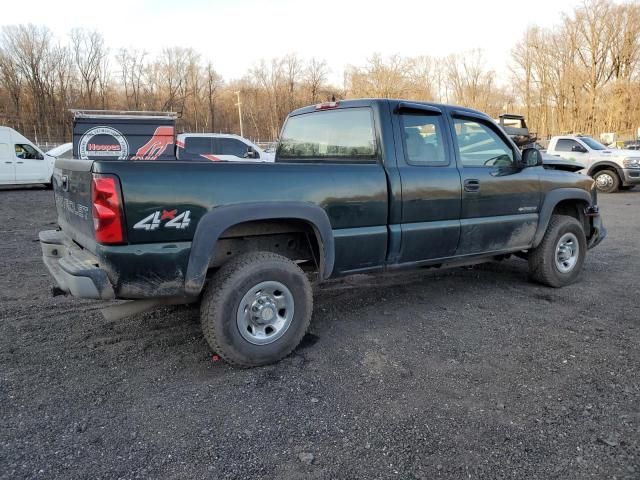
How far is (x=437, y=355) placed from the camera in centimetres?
350

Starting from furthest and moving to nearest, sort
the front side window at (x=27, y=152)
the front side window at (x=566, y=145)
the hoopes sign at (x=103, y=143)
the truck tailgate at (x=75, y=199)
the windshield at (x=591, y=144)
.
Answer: the front side window at (x=566, y=145)
the windshield at (x=591, y=144)
the front side window at (x=27, y=152)
the hoopes sign at (x=103, y=143)
the truck tailgate at (x=75, y=199)

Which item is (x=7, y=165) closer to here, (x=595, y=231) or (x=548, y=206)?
(x=548, y=206)

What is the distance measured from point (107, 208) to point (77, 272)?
17.3 inches

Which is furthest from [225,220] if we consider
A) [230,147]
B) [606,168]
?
[606,168]

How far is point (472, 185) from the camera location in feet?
13.9

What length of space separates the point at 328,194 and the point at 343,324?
1271 millimetres

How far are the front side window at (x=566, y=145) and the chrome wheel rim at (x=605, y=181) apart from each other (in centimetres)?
129

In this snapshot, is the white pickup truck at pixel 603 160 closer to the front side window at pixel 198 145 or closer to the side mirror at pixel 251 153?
the side mirror at pixel 251 153

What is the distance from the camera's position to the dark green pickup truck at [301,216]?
2852mm

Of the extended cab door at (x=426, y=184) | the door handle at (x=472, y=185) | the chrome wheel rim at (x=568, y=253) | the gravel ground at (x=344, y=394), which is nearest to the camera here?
the gravel ground at (x=344, y=394)

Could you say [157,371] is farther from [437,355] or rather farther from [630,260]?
[630,260]

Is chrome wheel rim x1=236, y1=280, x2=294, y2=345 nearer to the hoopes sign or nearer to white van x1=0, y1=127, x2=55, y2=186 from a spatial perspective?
the hoopes sign

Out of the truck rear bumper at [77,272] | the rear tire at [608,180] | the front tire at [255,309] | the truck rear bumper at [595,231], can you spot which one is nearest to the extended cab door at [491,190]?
the truck rear bumper at [595,231]

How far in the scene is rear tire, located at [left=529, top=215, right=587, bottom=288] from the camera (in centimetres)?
A: 503
